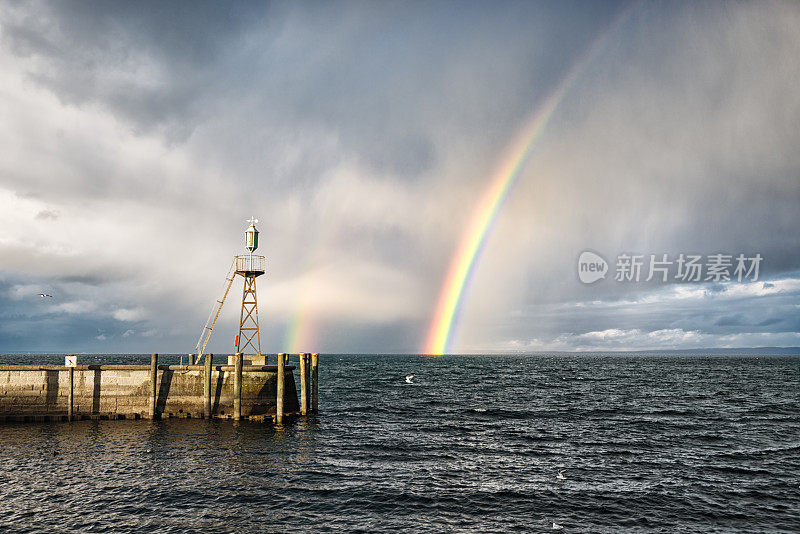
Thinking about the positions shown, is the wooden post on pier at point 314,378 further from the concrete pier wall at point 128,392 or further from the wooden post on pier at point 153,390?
the wooden post on pier at point 153,390

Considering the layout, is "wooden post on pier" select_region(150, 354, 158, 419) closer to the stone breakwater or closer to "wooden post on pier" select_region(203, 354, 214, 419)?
the stone breakwater

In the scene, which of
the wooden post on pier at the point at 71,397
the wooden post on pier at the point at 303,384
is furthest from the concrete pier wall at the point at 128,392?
the wooden post on pier at the point at 303,384

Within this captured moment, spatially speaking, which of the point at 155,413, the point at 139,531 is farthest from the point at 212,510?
the point at 155,413

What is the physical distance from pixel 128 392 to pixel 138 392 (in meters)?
0.72

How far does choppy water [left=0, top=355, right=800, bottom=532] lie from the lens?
57.1 ft

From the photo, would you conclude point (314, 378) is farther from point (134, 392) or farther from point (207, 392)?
point (134, 392)

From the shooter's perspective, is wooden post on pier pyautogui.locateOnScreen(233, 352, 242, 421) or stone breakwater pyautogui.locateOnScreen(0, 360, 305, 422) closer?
wooden post on pier pyautogui.locateOnScreen(233, 352, 242, 421)

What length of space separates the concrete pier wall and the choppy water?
1096mm

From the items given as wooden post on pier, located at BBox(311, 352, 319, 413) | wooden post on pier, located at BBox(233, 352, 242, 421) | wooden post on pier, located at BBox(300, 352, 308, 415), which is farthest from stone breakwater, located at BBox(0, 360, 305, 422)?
wooden post on pier, located at BBox(311, 352, 319, 413)

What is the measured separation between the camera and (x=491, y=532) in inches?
637

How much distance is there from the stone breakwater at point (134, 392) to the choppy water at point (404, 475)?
1052 mm

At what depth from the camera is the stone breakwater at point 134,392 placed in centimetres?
3262

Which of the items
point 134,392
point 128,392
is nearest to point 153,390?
point 134,392

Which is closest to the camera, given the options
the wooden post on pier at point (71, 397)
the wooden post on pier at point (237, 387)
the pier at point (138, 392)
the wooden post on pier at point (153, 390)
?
the wooden post on pier at point (237, 387)
